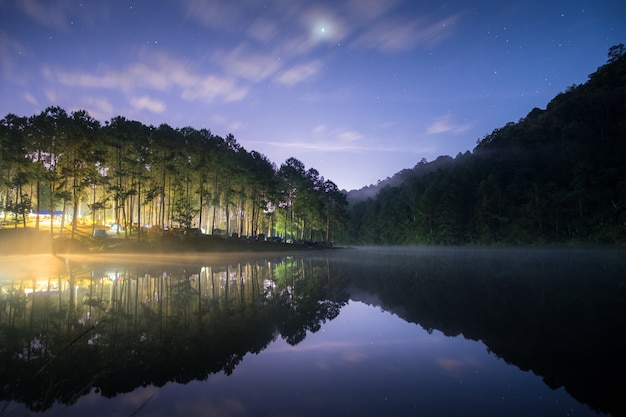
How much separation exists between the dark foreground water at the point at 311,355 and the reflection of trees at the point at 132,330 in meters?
0.04

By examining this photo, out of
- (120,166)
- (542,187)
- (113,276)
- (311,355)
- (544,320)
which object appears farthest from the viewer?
(542,187)

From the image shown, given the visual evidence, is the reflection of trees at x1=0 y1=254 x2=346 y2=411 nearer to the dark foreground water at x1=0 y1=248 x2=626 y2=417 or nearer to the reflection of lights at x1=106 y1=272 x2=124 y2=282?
the dark foreground water at x1=0 y1=248 x2=626 y2=417

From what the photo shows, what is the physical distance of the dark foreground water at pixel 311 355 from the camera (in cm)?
465

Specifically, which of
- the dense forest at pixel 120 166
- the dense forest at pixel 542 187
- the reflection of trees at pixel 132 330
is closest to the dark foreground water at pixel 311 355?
the reflection of trees at pixel 132 330

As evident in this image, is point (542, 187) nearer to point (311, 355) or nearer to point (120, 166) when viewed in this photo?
point (120, 166)

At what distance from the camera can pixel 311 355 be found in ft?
22.5

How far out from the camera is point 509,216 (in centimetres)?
8250

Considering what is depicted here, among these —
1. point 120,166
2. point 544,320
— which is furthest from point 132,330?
point 120,166

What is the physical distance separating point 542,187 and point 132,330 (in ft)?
304

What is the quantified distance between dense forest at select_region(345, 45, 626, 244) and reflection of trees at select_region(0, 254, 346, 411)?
7589 cm

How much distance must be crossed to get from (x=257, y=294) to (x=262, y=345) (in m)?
6.30

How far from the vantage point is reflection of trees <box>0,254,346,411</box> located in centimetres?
549

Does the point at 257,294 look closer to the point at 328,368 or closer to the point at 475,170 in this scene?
the point at 328,368

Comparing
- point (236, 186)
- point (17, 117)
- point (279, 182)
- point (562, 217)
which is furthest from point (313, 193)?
point (562, 217)
